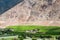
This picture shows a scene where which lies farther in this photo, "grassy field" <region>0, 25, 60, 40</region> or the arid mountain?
the arid mountain

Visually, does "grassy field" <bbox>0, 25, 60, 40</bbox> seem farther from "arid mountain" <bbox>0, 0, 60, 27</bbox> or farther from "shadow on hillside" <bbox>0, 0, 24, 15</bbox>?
"shadow on hillside" <bbox>0, 0, 24, 15</bbox>

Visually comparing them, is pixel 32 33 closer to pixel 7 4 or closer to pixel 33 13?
pixel 33 13

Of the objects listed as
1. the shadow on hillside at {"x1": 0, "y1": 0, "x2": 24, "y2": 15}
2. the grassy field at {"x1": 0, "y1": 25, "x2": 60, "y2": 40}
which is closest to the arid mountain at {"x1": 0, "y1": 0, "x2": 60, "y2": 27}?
the shadow on hillside at {"x1": 0, "y1": 0, "x2": 24, "y2": 15}

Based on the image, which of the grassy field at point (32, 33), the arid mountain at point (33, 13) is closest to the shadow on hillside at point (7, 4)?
the arid mountain at point (33, 13)

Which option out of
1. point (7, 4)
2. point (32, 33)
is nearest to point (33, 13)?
point (7, 4)

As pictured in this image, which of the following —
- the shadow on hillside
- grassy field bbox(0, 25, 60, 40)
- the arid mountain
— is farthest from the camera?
the shadow on hillside

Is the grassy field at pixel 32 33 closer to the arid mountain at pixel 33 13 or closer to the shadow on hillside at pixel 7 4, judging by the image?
the arid mountain at pixel 33 13

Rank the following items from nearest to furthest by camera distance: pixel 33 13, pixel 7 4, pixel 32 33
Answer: pixel 32 33, pixel 33 13, pixel 7 4

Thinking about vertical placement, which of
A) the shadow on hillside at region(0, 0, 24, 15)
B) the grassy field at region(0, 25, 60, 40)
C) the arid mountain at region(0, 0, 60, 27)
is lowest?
the grassy field at region(0, 25, 60, 40)

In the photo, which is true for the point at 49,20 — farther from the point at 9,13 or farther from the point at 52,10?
the point at 9,13
